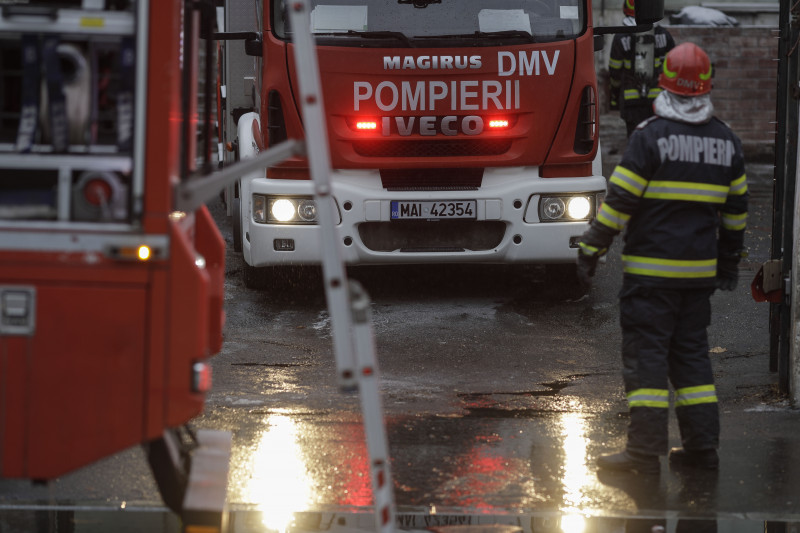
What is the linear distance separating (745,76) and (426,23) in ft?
32.6

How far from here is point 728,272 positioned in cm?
578

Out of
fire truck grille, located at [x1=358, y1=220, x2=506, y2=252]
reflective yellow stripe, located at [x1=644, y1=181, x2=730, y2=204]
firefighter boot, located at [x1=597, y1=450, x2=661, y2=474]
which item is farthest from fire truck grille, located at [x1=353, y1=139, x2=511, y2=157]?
firefighter boot, located at [x1=597, y1=450, x2=661, y2=474]

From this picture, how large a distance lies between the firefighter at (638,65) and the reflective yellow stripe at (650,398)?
8.13m

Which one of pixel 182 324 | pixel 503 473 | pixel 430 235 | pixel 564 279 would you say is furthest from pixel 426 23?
pixel 182 324

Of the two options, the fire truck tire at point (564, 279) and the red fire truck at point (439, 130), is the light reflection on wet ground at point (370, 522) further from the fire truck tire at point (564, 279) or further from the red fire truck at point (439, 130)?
the fire truck tire at point (564, 279)

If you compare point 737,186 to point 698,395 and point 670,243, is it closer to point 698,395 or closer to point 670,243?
point 670,243

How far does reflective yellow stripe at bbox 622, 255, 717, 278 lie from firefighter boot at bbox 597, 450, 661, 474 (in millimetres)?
761

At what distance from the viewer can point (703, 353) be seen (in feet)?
18.6

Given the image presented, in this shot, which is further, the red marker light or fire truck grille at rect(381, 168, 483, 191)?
fire truck grille at rect(381, 168, 483, 191)

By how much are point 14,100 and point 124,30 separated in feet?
1.42

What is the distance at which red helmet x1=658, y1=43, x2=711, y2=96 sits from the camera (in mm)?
5539

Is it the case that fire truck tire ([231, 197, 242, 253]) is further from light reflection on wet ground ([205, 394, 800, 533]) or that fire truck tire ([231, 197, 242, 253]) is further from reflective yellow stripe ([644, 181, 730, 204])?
reflective yellow stripe ([644, 181, 730, 204])

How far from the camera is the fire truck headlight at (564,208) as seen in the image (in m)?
9.01

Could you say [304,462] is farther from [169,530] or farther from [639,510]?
[639,510]
